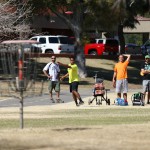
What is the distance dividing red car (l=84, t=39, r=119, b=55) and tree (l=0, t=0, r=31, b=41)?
19133 mm

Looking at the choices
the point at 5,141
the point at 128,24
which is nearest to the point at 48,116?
the point at 5,141

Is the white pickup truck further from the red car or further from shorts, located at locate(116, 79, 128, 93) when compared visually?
shorts, located at locate(116, 79, 128, 93)

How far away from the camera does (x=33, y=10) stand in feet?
154

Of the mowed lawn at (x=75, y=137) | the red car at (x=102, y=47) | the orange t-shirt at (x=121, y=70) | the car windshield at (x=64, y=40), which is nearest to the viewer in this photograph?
the mowed lawn at (x=75, y=137)

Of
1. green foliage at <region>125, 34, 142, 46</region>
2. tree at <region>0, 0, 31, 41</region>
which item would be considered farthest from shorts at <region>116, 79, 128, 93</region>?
green foliage at <region>125, 34, 142, 46</region>

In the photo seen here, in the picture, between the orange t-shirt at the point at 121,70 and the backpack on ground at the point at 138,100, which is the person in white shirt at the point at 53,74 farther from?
the backpack on ground at the point at 138,100

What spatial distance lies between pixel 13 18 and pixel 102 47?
873 inches

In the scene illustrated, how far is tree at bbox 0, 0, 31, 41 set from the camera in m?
44.2

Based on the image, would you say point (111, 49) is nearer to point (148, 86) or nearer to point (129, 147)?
point (148, 86)

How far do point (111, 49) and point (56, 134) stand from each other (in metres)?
53.3

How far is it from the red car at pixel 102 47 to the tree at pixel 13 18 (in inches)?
753

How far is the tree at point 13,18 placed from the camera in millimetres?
44219

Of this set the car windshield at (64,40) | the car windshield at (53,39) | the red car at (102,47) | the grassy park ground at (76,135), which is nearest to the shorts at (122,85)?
the grassy park ground at (76,135)

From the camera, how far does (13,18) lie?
45188mm
